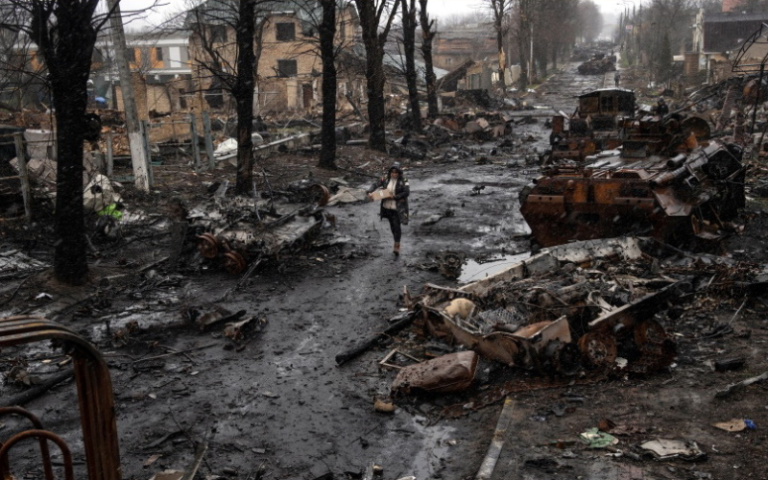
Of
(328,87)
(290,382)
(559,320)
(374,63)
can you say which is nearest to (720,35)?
(374,63)

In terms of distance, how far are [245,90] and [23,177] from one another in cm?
493

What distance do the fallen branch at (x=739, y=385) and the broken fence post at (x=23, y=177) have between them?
40.0ft

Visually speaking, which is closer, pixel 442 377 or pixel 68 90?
pixel 442 377

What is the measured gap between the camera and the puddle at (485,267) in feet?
34.4

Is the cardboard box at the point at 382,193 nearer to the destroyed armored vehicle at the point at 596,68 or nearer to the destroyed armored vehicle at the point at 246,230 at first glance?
the destroyed armored vehicle at the point at 246,230

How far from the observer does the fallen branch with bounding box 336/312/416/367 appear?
7609 millimetres

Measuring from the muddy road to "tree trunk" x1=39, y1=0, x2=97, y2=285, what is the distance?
59cm

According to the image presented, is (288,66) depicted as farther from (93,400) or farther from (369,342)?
(93,400)

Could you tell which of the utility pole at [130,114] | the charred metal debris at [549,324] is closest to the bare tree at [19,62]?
the utility pole at [130,114]

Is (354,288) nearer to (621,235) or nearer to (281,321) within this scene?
(281,321)

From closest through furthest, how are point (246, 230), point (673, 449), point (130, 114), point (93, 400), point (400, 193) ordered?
point (93, 400) < point (673, 449) < point (246, 230) < point (400, 193) < point (130, 114)

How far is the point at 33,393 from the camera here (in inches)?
264

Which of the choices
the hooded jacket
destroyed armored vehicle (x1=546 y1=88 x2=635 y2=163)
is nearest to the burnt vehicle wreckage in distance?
the hooded jacket

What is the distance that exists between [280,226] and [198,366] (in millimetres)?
4110
